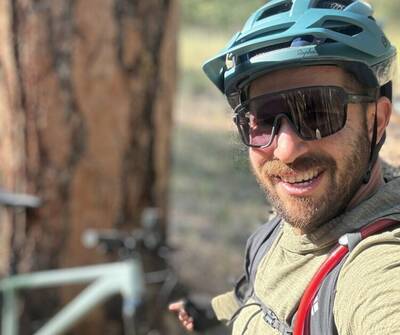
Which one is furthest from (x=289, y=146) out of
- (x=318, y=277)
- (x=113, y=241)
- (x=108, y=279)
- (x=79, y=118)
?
(x=79, y=118)

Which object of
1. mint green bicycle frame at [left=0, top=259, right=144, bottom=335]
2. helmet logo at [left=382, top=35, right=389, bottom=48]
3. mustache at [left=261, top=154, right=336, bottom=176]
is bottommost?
mint green bicycle frame at [left=0, top=259, right=144, bottom=335]

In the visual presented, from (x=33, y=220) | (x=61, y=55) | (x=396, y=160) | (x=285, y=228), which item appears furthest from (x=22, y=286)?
(x=285, y=228)

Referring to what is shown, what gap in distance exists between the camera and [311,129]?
60.9 inches

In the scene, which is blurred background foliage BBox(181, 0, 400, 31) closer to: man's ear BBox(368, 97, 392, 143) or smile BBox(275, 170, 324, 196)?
man's ear BBox(368, 97, 392, 143)

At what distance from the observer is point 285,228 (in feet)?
5.57

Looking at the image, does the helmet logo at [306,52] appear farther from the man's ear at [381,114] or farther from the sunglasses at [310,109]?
the man's ear at [381,114]

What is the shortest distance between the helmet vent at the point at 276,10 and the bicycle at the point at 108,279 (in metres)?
2.38

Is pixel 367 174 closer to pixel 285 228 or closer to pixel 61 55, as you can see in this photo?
pixel 285 228

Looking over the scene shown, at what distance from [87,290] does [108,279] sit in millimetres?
308

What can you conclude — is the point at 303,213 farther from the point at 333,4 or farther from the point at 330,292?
the point at 333,4

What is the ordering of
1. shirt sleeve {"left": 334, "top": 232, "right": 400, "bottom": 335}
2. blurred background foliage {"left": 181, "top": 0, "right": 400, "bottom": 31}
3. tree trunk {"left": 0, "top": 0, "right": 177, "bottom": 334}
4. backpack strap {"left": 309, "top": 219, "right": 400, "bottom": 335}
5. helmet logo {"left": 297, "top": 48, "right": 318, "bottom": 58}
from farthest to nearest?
blurred background foliage {"left": 181, "top": 0, "right": 400, "bottom": 31} → tree trunk {"left": 0, "top": 0, "right": 177, "bottom": 334} → helmet logo {"left": 297, "top": 48, "right": 318, "bottom": 58} → backpack strap {"left": 309, "top": 219, "right": 400, "bottom": 335} → shirt sleeve {"left": 334, "top": 232, "right": 400, "bottom": 335}

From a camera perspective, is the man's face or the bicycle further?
the bicycle

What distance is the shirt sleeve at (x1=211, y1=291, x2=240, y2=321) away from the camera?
6.46ft

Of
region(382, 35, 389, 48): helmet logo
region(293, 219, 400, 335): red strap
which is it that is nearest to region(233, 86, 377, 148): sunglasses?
region(382, 35, 389, 48): helmet logo
